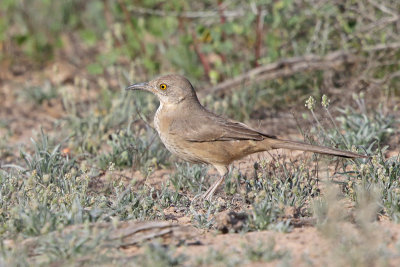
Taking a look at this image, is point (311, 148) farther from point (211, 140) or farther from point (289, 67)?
point (289, 67)

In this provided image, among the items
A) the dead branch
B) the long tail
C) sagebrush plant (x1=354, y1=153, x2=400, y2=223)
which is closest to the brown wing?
the long tail

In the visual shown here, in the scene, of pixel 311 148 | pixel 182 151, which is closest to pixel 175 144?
pixel 182 151

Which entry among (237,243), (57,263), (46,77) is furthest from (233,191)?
(46,77)

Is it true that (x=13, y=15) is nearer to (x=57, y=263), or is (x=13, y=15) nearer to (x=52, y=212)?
(x=52, y=212)

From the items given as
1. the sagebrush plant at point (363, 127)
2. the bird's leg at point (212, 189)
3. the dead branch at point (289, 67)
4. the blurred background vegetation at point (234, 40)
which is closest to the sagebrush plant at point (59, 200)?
the bird's leg at point (212, 189)

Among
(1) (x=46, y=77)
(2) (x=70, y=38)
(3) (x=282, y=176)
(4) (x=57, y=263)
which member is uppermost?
(2) (x=70, y=38)

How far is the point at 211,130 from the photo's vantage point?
5.75m

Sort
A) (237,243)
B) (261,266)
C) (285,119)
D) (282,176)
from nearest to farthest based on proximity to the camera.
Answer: (261,266) → (237,243) → (282,176) → (285,119)

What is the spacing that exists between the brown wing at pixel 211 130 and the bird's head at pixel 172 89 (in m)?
0.40

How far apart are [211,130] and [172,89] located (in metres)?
0.78

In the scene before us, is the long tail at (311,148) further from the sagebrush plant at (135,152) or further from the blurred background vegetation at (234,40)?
the blurred background vegetation at (234,40)

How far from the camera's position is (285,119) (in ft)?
25.7

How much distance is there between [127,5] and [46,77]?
6.08 ft

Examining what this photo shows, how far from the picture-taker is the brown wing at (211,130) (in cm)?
562
